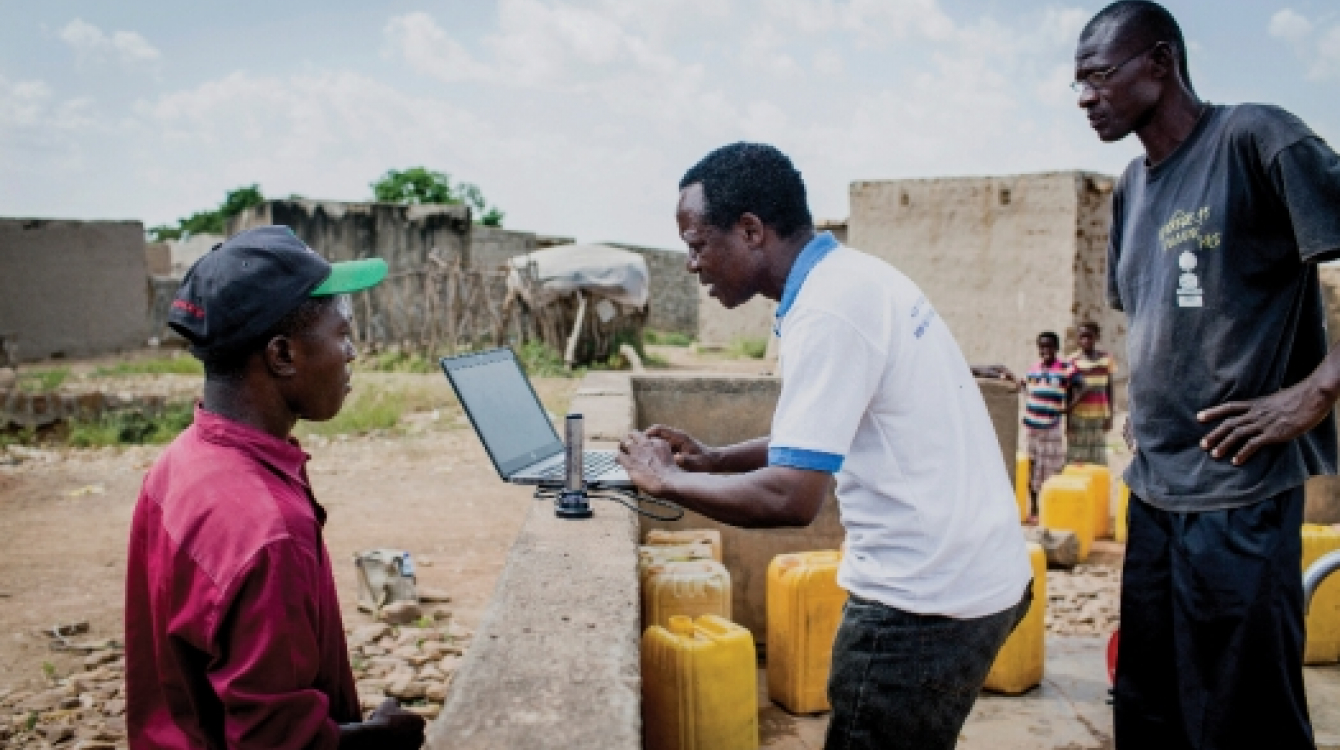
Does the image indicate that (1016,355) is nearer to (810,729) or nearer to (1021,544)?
(810,729)

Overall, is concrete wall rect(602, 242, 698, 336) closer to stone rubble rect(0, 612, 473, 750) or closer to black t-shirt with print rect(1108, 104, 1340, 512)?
stone rubble rect(0, 612, 473, 750)

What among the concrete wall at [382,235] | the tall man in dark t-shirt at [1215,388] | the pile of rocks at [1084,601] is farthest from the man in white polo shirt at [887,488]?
the concrete wall at [382,235]

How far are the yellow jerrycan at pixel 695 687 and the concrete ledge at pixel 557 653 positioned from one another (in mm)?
301

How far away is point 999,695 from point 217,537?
3.46 meters

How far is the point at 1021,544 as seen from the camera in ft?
6.86

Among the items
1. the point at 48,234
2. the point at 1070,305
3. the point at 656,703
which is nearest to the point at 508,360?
the point at 656,703

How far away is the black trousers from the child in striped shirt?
6173mm

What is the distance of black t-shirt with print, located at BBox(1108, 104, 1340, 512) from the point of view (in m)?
2.16

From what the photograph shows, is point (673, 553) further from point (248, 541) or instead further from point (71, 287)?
point (71, 287)

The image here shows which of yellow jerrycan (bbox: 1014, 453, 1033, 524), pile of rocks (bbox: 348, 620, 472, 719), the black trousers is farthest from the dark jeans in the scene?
yellow jerrycan (bbox: 1014, 453, 1033, 524)

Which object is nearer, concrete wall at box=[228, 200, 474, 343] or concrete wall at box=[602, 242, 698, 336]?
concrete wall at box=[228, 200, 474, 343]

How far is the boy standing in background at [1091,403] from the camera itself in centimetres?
844

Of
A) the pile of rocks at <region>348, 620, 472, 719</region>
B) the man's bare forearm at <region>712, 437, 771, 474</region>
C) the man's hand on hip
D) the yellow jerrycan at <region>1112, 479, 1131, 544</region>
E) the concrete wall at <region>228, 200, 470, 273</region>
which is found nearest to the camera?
the man's hand on hip

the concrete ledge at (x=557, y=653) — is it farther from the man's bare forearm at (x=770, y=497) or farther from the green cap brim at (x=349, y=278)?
the green cap brim at (x=349, y=278)
